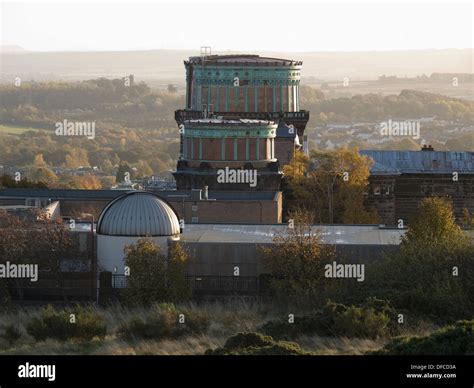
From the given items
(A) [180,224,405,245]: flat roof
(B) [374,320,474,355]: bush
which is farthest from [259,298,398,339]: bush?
(A) [180,224,405,245]: flat roof

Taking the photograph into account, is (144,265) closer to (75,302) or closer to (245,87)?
(75,302)

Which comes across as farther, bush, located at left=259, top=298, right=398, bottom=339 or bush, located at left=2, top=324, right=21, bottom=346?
bush, located at left=2, top=324, right=21, bottom=346

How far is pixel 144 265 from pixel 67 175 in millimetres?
86534

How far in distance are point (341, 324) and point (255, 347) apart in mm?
4601

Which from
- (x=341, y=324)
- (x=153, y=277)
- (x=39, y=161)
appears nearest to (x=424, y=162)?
(x=153, y=277)

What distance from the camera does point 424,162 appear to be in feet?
259

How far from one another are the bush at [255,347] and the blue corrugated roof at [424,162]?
3713 centimetres

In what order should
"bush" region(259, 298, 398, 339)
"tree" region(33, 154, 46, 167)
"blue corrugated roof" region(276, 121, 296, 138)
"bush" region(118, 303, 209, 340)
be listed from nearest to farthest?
"bush" region(259, 298, 398, 339) < "bush" region(118, 303, 209, 340) < "blue corrugated roof" region(276, 121, 296, 138) < "tree" region(33, 154, 46, 167)

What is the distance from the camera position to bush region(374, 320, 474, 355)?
1476 inches

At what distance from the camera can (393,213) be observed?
74.4 m

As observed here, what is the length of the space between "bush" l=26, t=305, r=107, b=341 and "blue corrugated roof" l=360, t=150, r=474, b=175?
33.7 meters

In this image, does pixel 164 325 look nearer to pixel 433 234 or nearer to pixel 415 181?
pixel 433 234

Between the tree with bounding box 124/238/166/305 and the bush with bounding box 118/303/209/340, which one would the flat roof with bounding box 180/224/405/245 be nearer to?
the tree with bounding box 124/238/166/305
